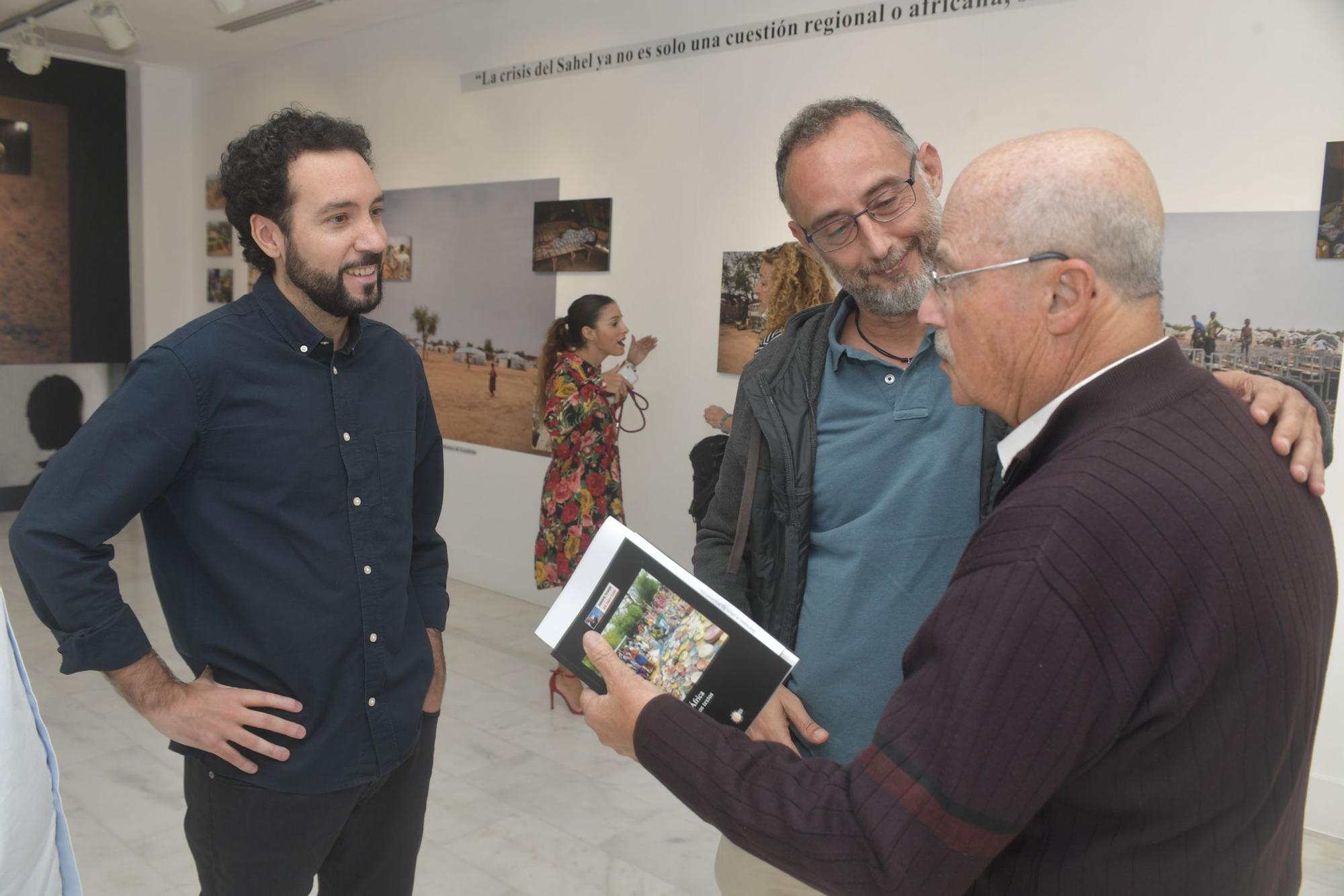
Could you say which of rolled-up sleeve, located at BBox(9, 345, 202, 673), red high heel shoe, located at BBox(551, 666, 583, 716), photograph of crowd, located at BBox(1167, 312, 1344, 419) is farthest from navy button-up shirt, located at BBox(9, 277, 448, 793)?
photograph of crowd, located at BBox(1167, 312, 1344, 419)

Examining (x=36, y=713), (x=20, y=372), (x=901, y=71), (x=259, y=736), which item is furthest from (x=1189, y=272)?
(x=20, y=372)

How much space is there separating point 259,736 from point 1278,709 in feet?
5.29

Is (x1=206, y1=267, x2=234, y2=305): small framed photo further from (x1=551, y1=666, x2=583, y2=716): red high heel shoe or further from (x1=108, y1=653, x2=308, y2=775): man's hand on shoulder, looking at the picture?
(x1=108, y1=653, x2=308, y2=775): man's hand on shoulder

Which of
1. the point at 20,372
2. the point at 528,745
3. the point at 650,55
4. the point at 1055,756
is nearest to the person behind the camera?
the point at 1055,756

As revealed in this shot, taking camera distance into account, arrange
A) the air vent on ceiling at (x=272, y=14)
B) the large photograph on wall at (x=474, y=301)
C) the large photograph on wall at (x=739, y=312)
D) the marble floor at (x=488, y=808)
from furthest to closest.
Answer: the air vent on ceiling at (x=272, y=14) → the large photograph on wall at (x=474, y=301) → the large photograph on wall at (x=739, y=312) → the marble floor at (x=488, y=808)

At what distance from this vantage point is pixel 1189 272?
3.87 m

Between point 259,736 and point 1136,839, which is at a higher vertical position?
point 1136,839

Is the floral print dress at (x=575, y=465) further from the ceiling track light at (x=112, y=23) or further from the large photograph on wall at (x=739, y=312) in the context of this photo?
the ceiling track light at (x=112, y=23)

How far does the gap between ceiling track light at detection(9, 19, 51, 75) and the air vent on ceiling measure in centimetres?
136

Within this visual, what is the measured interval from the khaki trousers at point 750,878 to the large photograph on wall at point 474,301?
16.3ft

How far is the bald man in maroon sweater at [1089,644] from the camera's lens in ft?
2.89

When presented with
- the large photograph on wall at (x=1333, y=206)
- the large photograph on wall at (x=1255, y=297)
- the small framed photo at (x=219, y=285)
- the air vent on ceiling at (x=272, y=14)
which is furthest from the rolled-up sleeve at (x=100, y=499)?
the small framed photo at (x=219, y=285)

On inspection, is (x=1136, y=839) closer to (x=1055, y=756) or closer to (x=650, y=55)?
(x=1055, y=756)

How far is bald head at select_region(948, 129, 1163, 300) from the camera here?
3.31 ft
